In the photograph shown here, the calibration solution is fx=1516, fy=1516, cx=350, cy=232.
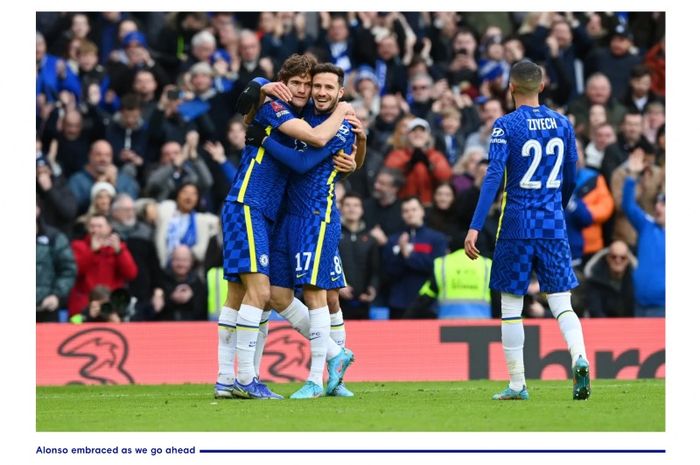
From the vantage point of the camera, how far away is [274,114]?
11484 mm

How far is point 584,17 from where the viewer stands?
2148 centimetres

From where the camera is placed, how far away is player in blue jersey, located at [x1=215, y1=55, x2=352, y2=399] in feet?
37.6

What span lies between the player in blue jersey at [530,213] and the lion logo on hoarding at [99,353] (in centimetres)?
607

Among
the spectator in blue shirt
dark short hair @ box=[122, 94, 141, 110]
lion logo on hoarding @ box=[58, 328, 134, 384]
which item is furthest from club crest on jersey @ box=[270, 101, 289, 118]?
dark short hair @ box=[122, 94, 141, 110]

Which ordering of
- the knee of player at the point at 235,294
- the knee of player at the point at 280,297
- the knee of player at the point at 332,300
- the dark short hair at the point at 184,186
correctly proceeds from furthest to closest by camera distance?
1. the dark short hair at the point at 184,186
2. the knee of player at the point at 332,300
3. the knee of player at the point at 235,294
4. the knee of player at the point at 280,297

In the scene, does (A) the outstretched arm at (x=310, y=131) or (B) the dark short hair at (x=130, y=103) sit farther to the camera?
(B) the dark short hair at (x=130, y=103)

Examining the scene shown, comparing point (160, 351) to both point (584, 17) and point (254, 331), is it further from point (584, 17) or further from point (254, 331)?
point (584, 17)

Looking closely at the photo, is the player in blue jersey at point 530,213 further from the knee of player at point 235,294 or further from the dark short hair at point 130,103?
the dark short hair at point 130,103

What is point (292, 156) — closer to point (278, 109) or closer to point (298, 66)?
point (278, 109)

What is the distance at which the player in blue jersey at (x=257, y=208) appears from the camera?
37.6 ft

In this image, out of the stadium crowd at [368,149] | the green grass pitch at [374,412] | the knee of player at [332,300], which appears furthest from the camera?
the stadium crowd at [368,149]

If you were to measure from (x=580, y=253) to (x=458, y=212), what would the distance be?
153 centimetres

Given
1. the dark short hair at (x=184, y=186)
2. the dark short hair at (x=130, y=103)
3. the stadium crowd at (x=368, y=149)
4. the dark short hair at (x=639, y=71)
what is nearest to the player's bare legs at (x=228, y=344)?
the stadium crowd at (x=368, y=149)

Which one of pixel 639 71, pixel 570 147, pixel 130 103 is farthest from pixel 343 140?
pixel 639 71
